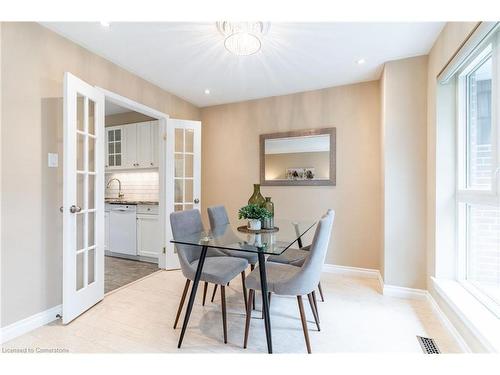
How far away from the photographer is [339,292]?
2.55 metres

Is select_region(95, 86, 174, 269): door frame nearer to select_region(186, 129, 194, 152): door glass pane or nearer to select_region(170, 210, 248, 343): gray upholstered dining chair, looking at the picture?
select_region(186, 129, 194, 152): door glass pane

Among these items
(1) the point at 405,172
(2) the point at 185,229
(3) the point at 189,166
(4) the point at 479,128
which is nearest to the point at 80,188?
(2) the point at 185,229

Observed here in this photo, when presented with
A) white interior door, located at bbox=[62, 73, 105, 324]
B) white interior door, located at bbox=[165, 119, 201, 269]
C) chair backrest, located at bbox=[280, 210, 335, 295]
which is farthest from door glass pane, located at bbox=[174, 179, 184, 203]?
chair backrest, located at bbox=[280, 210, 335, 295]

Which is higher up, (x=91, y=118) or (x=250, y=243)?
(x=91, y=118)

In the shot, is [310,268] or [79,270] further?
[79,270]

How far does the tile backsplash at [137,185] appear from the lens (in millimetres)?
4352

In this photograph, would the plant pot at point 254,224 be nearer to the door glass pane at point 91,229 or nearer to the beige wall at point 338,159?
the beige wall at point 338,159

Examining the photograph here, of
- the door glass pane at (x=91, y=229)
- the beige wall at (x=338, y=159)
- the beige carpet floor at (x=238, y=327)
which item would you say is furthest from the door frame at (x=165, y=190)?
the door glass pane at (x=91, y=229)

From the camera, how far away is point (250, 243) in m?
1.72

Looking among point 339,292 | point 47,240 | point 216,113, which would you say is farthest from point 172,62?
point 339,292

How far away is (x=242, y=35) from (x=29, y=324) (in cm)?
272

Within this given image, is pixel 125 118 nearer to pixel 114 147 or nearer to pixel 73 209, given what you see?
pixel 114 147

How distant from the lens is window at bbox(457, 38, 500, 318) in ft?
5.15
